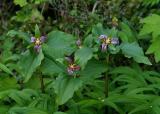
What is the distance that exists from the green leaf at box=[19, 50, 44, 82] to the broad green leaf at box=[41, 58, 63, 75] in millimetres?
71

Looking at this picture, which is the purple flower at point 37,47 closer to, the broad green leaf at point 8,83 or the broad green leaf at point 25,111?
the broad green leaf at point 25,111

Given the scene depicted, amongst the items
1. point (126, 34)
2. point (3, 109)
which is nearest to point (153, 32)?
point (126, 34)

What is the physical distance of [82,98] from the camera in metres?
2.85

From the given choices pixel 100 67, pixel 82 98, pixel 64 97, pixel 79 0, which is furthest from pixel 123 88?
pixel 79 0

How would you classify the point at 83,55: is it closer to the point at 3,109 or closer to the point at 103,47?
the point at 103,47

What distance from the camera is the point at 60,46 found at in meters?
2.55

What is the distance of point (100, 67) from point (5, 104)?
31.1 inches

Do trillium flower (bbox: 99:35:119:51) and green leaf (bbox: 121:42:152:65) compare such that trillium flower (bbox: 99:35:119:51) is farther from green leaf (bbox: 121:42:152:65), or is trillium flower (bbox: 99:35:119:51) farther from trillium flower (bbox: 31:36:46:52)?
trillium flower (bbox: 31:36:46:52)

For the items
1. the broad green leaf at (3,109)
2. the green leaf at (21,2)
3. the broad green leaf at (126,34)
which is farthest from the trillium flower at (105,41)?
the green leaf at (21,2)

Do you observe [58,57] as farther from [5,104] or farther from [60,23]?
[60,23]

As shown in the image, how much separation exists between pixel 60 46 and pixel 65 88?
26 cm

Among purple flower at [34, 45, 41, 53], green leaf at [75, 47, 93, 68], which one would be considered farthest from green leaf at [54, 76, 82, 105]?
purple flower at [34, 45, 41, 53]

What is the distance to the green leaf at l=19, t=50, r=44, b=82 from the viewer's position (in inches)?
96.4

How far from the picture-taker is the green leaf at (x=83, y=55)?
2381 millimetres
